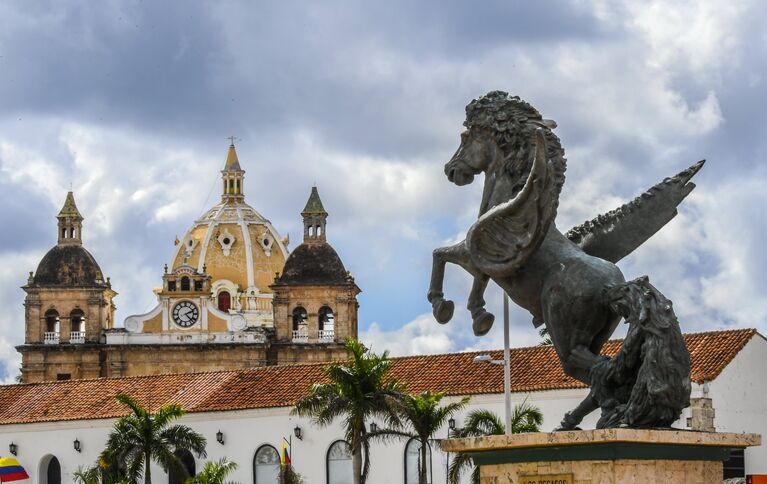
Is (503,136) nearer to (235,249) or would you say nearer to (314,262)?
(314,262)

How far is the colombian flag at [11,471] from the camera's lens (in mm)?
44750

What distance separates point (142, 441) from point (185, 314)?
48274 millimetres

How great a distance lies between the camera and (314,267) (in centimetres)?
8750

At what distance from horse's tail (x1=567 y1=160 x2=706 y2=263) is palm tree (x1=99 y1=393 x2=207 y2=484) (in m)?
29.0

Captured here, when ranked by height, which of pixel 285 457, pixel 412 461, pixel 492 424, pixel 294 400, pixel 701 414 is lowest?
pixel 412 461

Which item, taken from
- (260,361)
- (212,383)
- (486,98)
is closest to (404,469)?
(212,383)

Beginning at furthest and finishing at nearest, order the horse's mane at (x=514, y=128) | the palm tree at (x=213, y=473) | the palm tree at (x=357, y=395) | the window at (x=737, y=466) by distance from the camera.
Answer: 1. the palm tree at (x=213, y=473)
2. the palm tree at (x=357, y=395)
3. the window at (x=737, y=466)
4. the horse's mane at (x=514, y=128)

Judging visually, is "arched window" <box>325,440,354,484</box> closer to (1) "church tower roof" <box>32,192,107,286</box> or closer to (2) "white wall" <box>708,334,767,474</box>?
(2) "white wall" <box>708,334,767,474</box>

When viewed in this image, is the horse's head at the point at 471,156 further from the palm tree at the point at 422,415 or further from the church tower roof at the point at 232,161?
the church tower roof at the point at 232,161

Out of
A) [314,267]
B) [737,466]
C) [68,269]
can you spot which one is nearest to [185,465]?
[737,466]

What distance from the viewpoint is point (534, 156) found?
1055 cm

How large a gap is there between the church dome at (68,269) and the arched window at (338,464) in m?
48.1

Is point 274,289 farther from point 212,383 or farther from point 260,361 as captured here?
point 212,383

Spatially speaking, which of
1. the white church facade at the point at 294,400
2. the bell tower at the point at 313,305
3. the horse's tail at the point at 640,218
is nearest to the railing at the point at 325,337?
the bell tower at the point at 313,305
